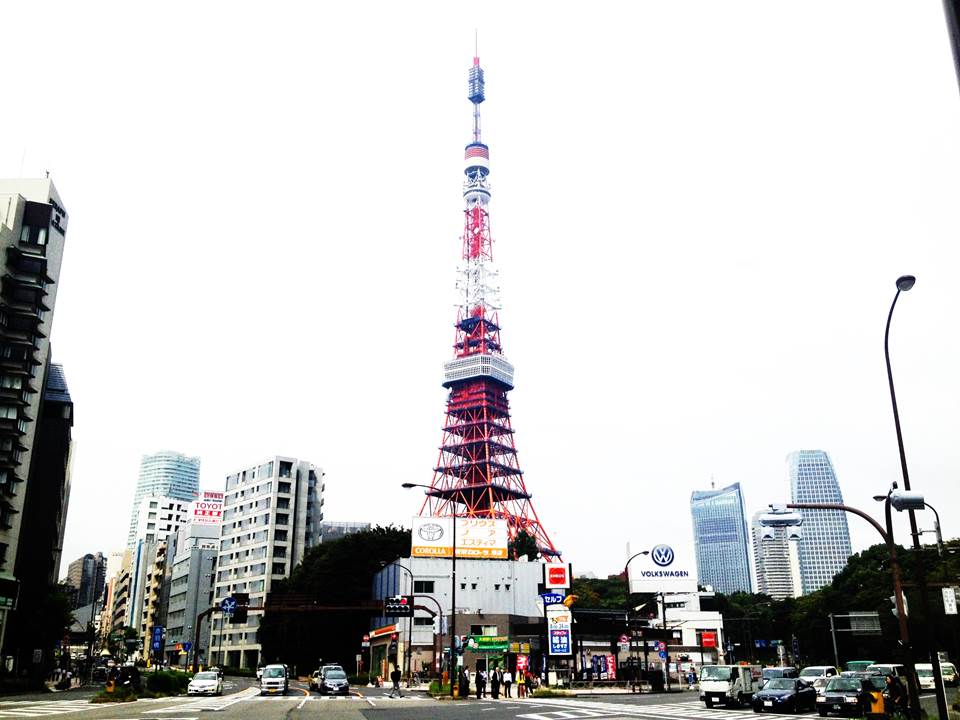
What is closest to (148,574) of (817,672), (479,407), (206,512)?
(206,512)

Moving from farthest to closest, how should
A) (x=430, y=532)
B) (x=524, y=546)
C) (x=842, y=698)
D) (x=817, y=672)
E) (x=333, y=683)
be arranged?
(x=524, y=546) < (x=430, y=532) < (x=817, y=672) < (x=333, y=683) < (x=842, y=698)

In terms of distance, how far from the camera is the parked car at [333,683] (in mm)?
41844

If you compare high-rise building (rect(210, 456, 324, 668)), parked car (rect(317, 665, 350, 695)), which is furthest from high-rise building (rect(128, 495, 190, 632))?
parked car (rect(317, 665, 350, 695))

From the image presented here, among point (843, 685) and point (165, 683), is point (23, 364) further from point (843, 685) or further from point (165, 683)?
point (843, 685)

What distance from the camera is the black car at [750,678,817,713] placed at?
2989 centimetres

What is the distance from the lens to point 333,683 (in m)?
41.8

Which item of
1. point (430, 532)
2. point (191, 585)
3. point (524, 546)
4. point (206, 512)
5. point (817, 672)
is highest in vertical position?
point (206, 512)

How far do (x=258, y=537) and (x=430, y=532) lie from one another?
1706 inches

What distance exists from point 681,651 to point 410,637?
4384cm

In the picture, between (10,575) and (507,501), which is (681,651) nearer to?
(507,501)

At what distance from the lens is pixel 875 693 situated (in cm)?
2147

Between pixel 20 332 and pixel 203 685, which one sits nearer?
pixel 203 685

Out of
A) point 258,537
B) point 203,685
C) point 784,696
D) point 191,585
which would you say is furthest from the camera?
point 191,585

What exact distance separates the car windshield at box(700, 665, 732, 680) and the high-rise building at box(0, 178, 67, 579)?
46929 mm
